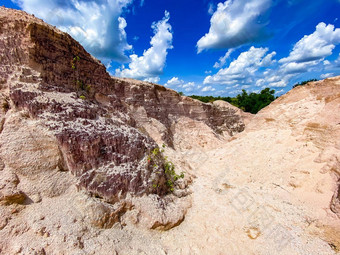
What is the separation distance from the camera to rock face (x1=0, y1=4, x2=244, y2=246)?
351cm

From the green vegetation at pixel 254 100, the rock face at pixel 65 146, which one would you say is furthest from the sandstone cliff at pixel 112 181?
the green vegetation at pixel 254 100

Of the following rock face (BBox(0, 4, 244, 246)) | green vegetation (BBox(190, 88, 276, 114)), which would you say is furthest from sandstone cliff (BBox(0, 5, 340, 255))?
green vegetation (BBox(190, 88, 276, 114))

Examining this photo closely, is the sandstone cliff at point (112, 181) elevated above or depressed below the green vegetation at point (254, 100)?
below

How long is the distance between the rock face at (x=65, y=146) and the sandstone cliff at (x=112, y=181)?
0.03 m

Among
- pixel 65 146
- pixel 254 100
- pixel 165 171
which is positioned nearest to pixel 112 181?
pixel 65 146

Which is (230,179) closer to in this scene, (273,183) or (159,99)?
(273,183)

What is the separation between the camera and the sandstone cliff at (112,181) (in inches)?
129

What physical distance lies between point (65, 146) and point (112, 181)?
146 cm

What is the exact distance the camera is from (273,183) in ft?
19.7

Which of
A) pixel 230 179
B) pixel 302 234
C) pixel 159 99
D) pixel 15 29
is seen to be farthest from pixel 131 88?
pixel 302 234

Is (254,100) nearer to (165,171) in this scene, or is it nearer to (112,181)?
(165,171)

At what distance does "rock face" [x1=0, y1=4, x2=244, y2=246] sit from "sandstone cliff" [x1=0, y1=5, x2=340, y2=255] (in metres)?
0.03

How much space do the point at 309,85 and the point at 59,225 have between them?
11870mm

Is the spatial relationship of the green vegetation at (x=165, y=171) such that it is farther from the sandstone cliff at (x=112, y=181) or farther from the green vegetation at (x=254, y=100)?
the green vegetation at (x=254, y=100)
